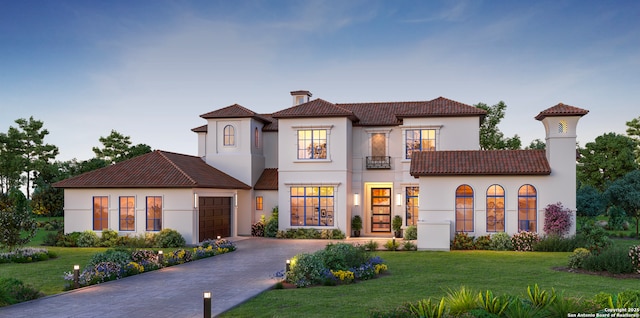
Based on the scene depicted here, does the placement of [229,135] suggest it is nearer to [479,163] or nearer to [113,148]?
[479,163]

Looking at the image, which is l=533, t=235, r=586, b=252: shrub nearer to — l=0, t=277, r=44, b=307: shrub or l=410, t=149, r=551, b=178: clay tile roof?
l=410, t=149, r=551, b=178: clay tile roof

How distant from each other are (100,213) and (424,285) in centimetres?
1798

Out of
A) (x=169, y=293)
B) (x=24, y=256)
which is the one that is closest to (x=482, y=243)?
(x=169, y=293)

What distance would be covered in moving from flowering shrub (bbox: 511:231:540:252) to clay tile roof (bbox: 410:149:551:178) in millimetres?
2617

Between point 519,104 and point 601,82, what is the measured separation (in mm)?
5798

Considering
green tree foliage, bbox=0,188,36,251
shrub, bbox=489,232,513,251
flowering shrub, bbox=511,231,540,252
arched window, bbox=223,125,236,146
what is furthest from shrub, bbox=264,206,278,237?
flowering shrub, bbox=511,231,540,252

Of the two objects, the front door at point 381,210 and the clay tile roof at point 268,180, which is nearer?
the front door at point 381,210

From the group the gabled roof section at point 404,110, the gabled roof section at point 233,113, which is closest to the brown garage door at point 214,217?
the gabled roof section at point 233,113

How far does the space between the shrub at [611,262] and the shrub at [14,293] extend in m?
14.6

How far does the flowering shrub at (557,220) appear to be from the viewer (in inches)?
870

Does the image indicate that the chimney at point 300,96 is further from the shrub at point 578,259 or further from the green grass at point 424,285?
the shrub at point 578,259

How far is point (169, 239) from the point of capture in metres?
23.4

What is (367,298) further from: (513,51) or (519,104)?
(519,104)

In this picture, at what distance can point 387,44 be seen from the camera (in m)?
23.7
